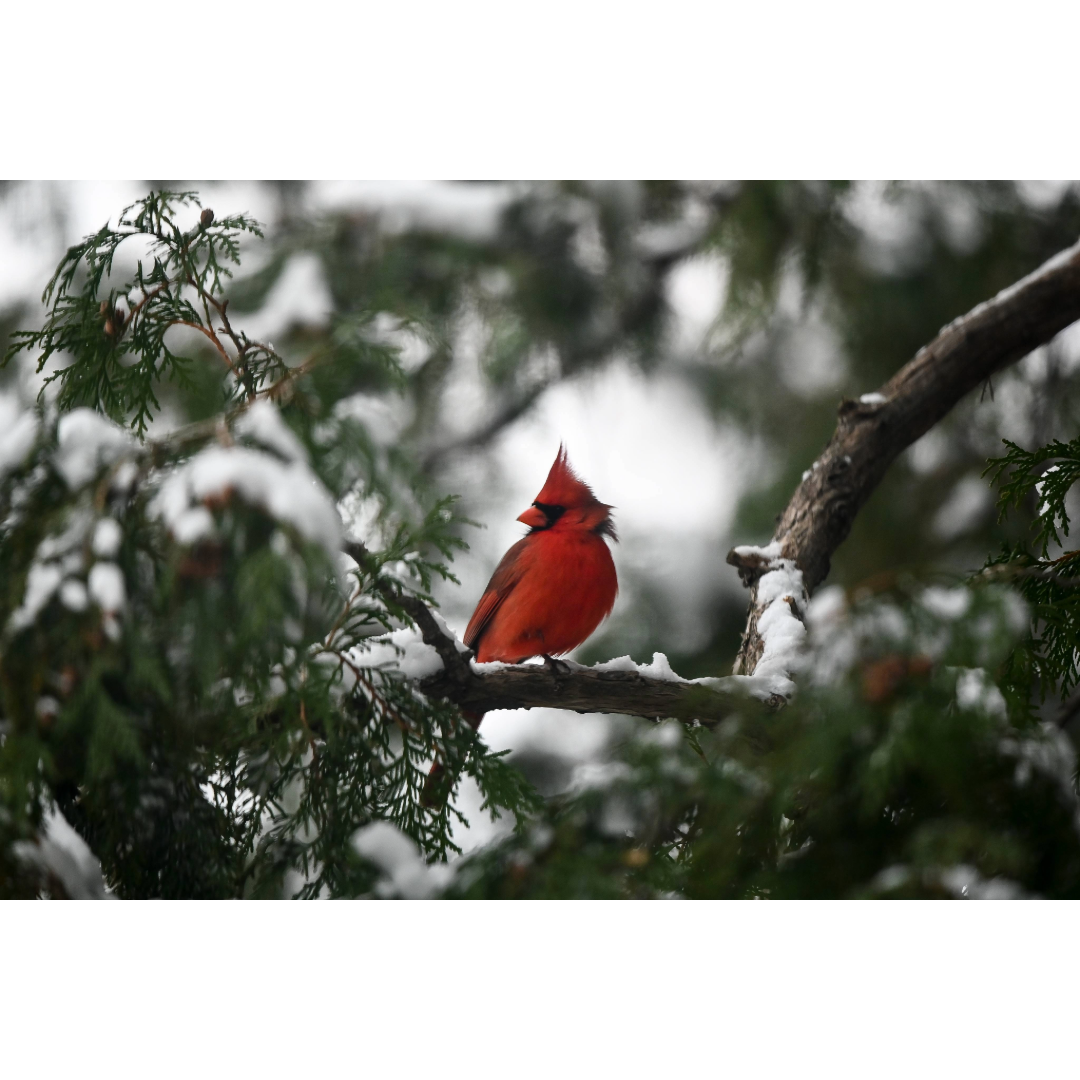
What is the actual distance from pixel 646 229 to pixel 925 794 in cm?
146

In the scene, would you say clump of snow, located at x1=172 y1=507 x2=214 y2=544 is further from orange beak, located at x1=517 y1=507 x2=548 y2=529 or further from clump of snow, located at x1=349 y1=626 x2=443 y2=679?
orange beak, located at x1=517 y1=507 x2=548 y2=529

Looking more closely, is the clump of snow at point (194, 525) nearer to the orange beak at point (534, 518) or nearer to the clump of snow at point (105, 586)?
the clump of snow at point (105, 586)

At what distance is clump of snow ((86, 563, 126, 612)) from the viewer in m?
1.01

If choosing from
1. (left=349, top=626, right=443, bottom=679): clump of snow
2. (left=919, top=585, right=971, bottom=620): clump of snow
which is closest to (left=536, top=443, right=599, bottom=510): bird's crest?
(left=349, top=626, right=443, bottom=679): clump of snow

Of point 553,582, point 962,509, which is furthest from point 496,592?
point 962,509

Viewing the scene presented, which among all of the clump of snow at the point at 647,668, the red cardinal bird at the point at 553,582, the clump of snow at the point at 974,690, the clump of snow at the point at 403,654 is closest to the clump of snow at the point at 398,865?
the clump of snow at the point at 403,654

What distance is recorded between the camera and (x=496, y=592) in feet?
6.09

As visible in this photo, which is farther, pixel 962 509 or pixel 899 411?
pixel 962 509

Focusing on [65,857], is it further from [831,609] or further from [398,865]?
[831,609]

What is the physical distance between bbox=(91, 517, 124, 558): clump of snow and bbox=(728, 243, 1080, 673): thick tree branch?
1.09 m

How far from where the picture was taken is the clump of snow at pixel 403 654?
1.35 metres

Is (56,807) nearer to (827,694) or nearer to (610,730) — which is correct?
(827,694)

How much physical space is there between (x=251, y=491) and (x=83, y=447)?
231 mm

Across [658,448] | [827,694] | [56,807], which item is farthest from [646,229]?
[56,807]
